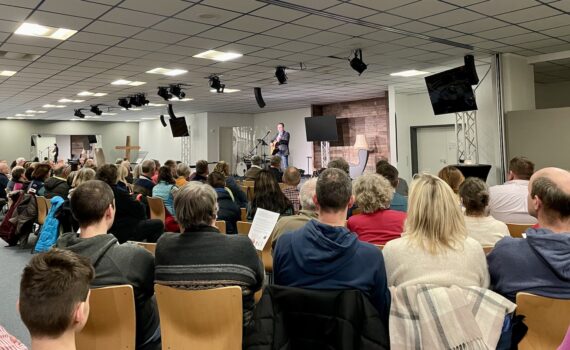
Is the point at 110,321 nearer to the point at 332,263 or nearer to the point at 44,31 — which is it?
the point at 332,263

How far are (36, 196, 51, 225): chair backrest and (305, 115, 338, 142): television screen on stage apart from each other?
7171 millimetres

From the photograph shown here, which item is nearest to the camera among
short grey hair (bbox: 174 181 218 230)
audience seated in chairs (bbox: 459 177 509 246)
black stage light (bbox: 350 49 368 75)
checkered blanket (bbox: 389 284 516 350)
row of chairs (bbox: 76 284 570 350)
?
checkered blanket (bbox: 389 284 516 350)

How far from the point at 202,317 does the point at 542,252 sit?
59.2 inches

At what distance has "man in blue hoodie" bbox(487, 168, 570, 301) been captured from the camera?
5.71ft

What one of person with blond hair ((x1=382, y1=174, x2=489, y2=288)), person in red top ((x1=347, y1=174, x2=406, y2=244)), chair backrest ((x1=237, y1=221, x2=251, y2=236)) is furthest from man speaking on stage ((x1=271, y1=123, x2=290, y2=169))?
person with blond hair ((x1=382, y1=174, x2=489, y2=288))

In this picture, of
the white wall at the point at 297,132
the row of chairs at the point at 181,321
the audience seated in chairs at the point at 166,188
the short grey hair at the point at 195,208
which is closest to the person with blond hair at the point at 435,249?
the row of chairs at the point at 181,321

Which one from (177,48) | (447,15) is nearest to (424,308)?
(447,15)

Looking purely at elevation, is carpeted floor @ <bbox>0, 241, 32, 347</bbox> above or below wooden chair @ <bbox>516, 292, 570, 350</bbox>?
below

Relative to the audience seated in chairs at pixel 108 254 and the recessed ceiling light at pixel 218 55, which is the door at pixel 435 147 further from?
the audience seated in chairs at pixel 108 254

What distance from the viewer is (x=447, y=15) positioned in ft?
16.9

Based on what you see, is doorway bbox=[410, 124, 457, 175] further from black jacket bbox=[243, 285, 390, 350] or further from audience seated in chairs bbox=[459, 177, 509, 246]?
black jacket bbox=[243, 285, 390, 350]

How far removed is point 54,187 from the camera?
647 cm

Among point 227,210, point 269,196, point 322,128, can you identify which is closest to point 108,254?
point 269,196

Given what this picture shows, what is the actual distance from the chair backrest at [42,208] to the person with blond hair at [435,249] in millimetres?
5865
